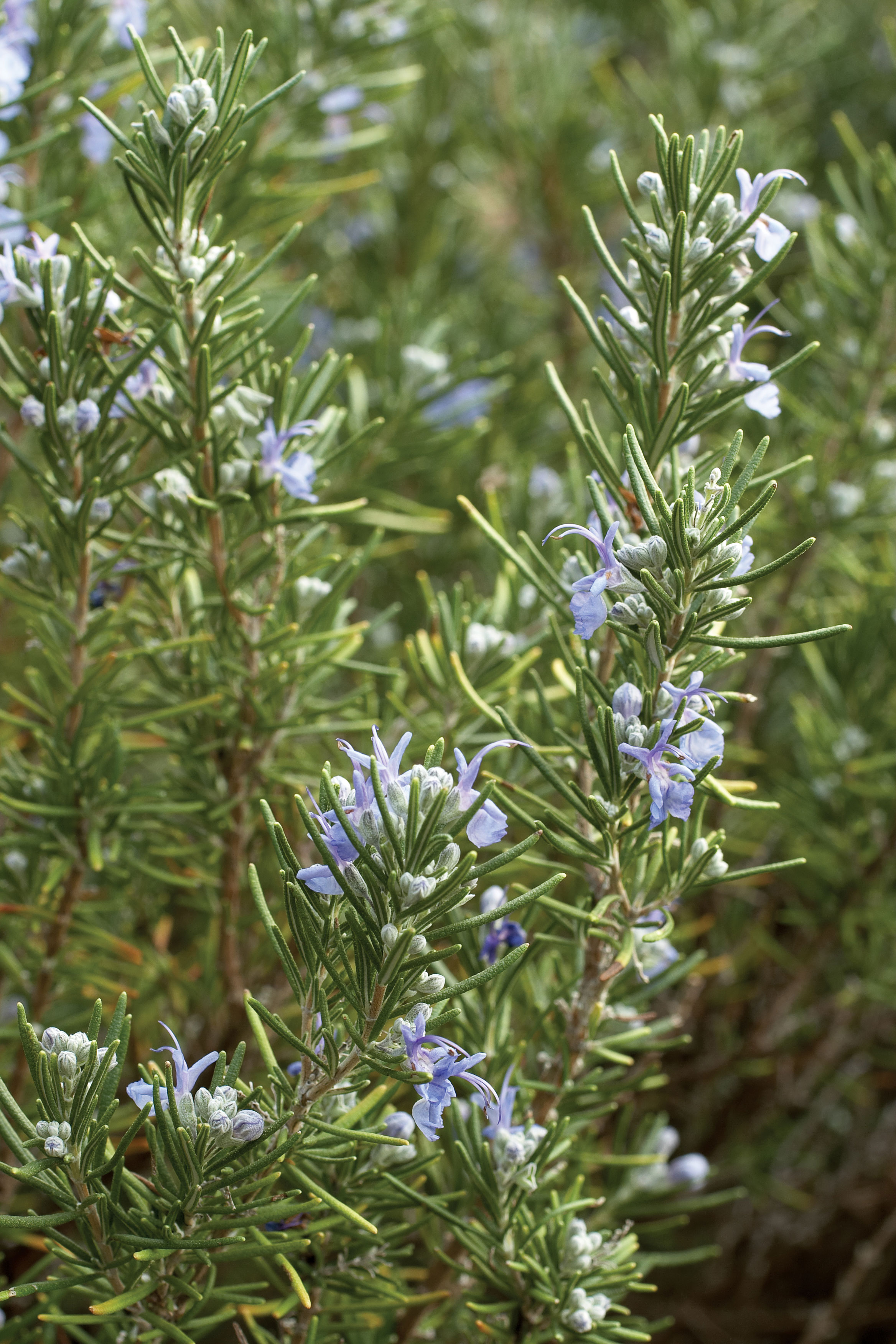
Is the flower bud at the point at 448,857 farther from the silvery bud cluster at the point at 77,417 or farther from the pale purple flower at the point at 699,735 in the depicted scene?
the silvery bud cluster at the point at 77,417

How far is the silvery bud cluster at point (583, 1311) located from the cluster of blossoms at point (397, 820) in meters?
0.41

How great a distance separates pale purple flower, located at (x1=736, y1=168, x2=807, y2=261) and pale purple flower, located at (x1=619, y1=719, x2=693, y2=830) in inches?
15.7

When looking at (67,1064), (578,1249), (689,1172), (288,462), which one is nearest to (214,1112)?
(67,1064)

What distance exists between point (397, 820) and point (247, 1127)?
246 mm

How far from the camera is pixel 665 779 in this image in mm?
714

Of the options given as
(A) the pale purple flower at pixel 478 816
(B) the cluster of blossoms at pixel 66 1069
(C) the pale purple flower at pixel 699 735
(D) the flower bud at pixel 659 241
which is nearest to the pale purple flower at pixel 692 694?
(C) the pale purple flower at pixel 699 735

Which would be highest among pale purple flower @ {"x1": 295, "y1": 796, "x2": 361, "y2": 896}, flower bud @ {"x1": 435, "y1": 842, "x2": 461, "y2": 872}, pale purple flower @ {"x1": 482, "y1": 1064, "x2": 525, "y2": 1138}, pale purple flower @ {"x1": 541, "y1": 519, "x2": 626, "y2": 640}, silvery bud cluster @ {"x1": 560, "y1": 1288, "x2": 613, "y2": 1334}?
pale purple flower @ {"x1": 541, "y1": 519, "x2": 626, "y2": 640}

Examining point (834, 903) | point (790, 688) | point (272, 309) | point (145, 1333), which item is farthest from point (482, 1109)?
point (790, 688)

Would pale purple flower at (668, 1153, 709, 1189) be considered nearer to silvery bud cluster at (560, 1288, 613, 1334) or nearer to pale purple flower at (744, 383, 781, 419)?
silvery bud cluster at (560, 1288, 613, 1334)

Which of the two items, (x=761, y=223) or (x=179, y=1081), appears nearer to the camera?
(x=179, y=1081)

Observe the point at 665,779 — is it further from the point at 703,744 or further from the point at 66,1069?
the point at 66,1069

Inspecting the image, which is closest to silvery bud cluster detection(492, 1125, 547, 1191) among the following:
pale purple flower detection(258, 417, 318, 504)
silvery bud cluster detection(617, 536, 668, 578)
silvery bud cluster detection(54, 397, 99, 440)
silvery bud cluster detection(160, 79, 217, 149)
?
silvery bud cluster detection(617, 536, 668, 578)

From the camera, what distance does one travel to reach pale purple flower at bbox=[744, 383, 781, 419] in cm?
87

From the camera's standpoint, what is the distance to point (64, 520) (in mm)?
969
